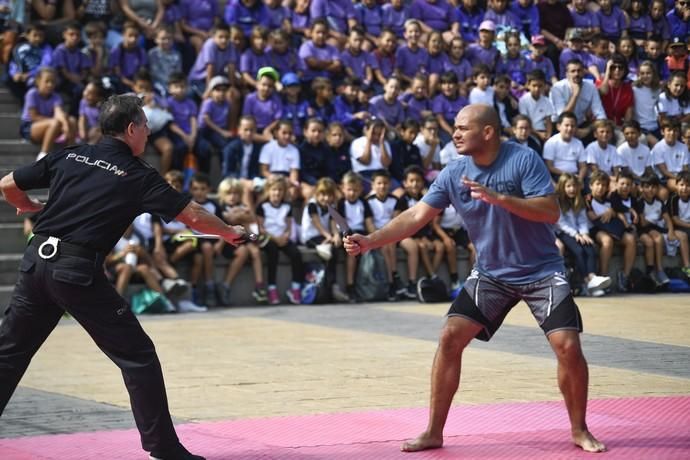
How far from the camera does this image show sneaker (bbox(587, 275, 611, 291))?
14.8 meters

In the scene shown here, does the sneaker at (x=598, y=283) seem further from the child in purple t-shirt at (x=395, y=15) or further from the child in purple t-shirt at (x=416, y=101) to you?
the child in purple t-shirt at (x=395, y=15)

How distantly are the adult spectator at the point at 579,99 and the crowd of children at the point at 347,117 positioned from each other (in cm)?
3

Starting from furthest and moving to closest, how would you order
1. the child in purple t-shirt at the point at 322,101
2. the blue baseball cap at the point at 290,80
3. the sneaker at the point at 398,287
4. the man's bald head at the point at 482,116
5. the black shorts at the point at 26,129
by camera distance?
the child in purple t-shirt at the point at 322,101
the blue baseball cap at the point at 290,80
the sneaker at the point at 398,287
the black shorts at the point at 26,129
the man's bald head at the point at 482,116

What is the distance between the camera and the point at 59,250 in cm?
589

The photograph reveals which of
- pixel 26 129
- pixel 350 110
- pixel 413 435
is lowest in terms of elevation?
pixel 26 129

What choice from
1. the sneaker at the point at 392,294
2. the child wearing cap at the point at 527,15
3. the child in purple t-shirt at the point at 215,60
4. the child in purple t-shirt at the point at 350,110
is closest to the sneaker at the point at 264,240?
the sneaker at the point at 392,294

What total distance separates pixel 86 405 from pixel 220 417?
103 centimetres

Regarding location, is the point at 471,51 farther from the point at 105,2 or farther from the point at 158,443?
the point at 158,443

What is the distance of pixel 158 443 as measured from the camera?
587 cm

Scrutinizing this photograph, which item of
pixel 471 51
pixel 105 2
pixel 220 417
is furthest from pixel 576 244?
Answer: pixel 220 417

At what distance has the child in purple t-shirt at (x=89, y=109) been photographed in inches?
559

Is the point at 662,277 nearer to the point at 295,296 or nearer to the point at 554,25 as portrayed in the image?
the point at 554,25

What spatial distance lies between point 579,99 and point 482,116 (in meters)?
9.52

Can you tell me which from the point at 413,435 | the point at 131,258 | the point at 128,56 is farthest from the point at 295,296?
the point at 413,435
